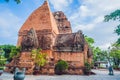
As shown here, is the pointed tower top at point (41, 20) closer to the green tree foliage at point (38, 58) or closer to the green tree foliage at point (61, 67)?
the green tree foliage at point (38, 58)

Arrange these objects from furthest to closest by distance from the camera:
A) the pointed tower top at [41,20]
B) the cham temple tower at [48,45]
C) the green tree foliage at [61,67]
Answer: the pointed tower top at [41,20]
the cham temple tower at [48,45]
the green tree foliage at [61,67]

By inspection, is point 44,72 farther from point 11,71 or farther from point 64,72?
point 11,71

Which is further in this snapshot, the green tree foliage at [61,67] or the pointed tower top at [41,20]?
the pointed tower top at [41,20]

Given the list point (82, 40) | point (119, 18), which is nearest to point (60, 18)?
point (82, 40)

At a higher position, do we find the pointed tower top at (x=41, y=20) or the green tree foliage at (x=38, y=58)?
the pointed tower top at (x=41, y=20)

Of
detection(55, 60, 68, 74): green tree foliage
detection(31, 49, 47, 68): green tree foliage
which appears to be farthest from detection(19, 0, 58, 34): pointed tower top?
detection(55, 60, 68, 74): green tree foliage

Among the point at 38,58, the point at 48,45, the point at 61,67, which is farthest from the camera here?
the point at 48,45

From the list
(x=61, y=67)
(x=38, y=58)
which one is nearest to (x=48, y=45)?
(x=38, y=58)

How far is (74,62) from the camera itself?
3031 centimetres

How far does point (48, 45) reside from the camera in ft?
105

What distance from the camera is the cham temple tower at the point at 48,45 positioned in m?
29.0

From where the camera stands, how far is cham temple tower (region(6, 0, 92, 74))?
1140 inches

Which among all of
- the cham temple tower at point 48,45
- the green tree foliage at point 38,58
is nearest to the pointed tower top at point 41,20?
the cham temple tower at point 48,45

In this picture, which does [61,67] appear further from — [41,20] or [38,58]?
[41,20]
